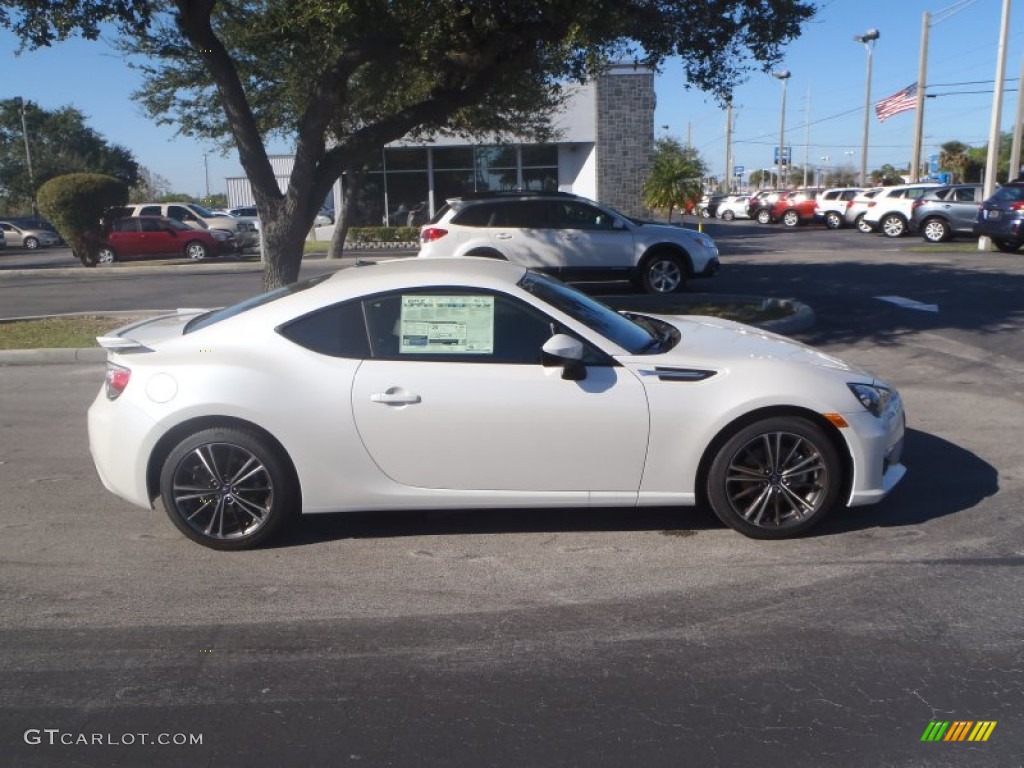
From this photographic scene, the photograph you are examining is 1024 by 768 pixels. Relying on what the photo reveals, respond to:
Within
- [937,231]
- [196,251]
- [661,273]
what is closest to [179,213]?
[196,251]

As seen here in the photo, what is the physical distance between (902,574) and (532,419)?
6.73ft

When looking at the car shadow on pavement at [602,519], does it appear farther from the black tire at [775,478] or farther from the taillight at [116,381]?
the taillight at [116,381]

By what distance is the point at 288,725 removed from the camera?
3705mm

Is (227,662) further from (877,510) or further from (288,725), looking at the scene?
(877,510)

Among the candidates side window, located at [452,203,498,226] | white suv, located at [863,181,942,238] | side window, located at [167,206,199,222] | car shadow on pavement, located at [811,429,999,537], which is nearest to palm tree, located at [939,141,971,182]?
white suv, located at [863,181,942,238]

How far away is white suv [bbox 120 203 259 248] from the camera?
1190 inches

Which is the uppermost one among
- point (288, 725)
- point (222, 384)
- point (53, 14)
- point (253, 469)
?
point (53, 14)

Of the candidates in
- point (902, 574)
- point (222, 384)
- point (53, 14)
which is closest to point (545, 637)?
point (902, 574)

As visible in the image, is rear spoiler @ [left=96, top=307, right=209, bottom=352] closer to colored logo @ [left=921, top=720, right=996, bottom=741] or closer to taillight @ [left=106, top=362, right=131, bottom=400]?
taillight @ [left=106, top=362, right=131, bottom=400]

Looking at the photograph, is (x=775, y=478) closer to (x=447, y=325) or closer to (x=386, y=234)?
(x=447, y=325)

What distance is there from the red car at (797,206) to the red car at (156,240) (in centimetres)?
2543

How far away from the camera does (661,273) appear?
15445 mm

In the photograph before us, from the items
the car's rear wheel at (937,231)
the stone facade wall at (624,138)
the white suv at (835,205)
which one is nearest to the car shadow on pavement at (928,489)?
the car's rear wheel at (937,231)

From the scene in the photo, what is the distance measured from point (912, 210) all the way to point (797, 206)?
13100 millimetres
